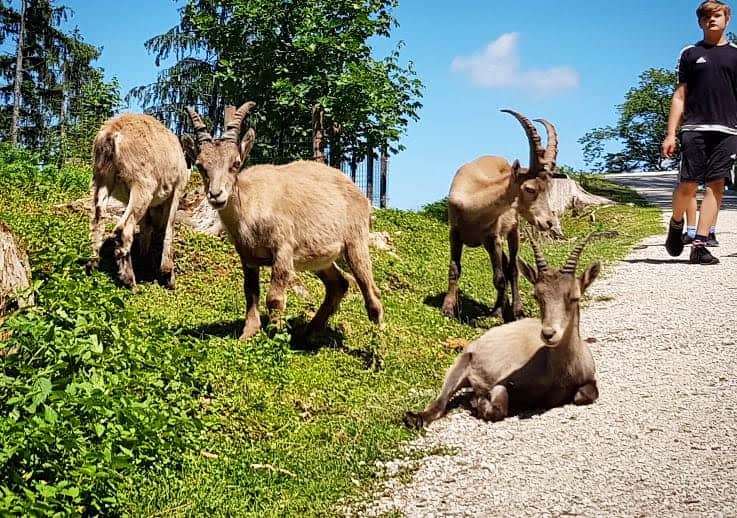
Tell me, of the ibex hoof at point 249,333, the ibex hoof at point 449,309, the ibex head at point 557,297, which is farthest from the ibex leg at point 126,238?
the ibex head at point 557,297

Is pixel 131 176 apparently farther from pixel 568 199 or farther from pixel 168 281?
pixel 568 199

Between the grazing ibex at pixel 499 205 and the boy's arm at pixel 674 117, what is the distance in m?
1.61

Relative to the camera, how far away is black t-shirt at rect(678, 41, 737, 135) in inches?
416

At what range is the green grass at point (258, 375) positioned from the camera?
5.20 m

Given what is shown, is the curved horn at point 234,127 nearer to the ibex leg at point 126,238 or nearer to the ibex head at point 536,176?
the ibex leg at point 126,238

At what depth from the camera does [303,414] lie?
21.9 ft

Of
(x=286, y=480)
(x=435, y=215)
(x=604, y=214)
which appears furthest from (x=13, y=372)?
(x=604, y=214)

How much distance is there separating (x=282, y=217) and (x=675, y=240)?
641 cm

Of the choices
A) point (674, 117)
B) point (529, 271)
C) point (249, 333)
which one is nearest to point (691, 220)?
point (674, 117)

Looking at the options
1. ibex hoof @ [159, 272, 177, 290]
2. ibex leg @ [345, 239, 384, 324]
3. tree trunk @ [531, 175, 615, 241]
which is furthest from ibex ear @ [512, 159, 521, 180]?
tree trunk @ [531, 175, 615, 241]

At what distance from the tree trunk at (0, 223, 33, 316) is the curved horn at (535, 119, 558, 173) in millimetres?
5977

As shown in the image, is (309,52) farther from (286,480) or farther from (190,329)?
(286,480)

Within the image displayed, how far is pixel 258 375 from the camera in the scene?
7148 mm

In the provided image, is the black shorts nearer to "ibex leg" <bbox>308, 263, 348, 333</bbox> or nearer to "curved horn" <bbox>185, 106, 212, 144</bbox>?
"ibex leg" <bbox>308, 263, 348, 333</bbox>
